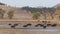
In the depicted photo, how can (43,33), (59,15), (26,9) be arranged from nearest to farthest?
(43,33) → (59,15) → (26,9)

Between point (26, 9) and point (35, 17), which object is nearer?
point (35, 17)

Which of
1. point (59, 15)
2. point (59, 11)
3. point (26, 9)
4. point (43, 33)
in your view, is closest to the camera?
point (43, 33)

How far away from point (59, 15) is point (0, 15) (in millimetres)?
25316

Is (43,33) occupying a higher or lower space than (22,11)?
higher

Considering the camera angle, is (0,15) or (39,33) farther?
(0,15)

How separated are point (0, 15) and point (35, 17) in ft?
60.3

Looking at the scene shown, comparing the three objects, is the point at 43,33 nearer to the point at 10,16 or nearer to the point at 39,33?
the point at 39,33

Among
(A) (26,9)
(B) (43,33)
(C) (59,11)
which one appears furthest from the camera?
(A) (26,9)

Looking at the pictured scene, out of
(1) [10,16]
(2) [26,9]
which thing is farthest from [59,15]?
(2) [26,9]

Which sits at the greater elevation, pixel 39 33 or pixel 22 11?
pixel 39 33

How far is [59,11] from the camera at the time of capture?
10456 cm

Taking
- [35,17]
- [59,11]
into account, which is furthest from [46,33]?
[59,11]

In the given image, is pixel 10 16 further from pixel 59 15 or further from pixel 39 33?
pixel 39 33

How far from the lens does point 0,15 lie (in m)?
110
